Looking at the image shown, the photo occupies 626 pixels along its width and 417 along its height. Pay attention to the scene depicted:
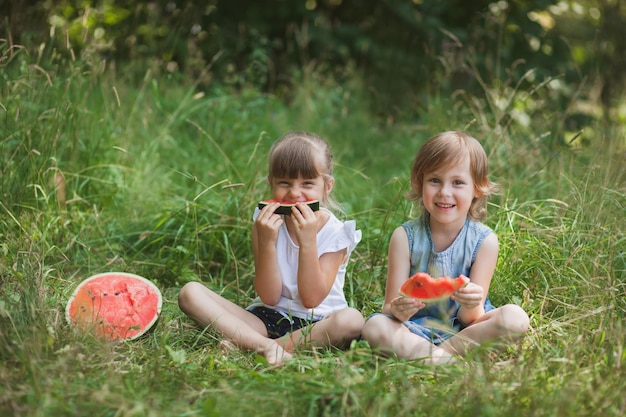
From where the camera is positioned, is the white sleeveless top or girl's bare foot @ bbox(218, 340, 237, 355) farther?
the white sleeveless top

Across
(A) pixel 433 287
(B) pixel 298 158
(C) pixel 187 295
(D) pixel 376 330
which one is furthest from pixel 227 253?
(A) pixel 433 287

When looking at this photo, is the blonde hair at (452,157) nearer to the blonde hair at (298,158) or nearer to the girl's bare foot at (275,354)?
the blonde hair at (298,158)

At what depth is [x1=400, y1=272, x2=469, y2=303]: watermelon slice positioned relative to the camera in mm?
2828

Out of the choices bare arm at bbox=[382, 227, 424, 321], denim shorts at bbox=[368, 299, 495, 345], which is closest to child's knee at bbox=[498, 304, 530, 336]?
denim shorts at bbox=[368, 299, 495, 345]

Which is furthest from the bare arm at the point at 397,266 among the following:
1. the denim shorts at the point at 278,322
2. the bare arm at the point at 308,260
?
the denim shorts at the point at 278,322

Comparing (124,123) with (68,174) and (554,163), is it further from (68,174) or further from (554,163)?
(554,163)

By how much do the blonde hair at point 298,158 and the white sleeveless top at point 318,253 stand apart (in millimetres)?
254

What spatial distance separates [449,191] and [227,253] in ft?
4.79

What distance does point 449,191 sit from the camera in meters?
3.17

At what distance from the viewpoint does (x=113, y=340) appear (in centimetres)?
302

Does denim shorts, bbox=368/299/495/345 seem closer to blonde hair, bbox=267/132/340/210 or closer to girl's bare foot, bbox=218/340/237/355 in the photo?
girl's bare foot, bbox=218/340/237/355

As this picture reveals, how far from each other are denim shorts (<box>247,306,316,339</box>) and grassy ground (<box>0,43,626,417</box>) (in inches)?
11.1

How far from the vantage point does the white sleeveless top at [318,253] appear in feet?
11.2

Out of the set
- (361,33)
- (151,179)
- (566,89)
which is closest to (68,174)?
(151,179)
